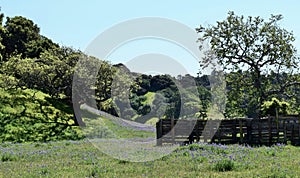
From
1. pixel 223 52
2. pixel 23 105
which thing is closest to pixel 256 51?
pixel 223 52

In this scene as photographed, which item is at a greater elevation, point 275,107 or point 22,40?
point 22,40

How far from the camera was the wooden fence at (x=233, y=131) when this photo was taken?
25344 millimetres

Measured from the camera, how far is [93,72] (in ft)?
135

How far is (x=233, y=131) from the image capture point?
26.5 metres

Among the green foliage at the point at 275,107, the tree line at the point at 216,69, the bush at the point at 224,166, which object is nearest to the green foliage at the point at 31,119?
the tree line at the point at 216,69

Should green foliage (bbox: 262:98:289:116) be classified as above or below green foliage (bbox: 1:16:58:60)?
below

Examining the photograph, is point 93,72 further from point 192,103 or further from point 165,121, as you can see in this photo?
point 192,103

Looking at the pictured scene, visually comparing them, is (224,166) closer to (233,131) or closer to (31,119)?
(233,131)

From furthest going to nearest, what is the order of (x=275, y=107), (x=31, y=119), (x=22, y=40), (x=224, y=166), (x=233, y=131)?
1. (x=22, y=40)
2. (x=31, y=119)
3. (x=275, y=107)
4. (x=233, y=131)
5. (x=224, y=166)

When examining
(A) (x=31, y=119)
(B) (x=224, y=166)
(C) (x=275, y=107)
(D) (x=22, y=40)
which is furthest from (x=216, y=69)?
(D) (x=22, y=40)

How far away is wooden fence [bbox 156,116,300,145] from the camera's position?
2534cm

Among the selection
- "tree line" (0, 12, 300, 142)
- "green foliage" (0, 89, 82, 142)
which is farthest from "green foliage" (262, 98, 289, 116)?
"green foliage" (0, 89, 82, 142)

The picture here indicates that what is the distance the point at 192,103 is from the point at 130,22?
1589 inches

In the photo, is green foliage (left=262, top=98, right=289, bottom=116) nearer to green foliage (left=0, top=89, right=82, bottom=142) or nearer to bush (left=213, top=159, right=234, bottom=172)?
green foliage (left=0, top=89, right=82, bottom=142)
